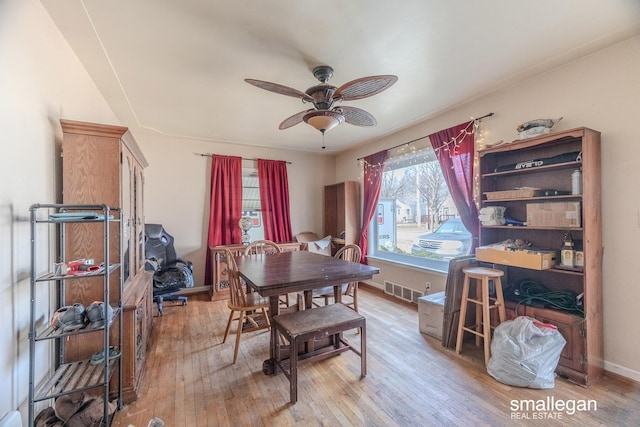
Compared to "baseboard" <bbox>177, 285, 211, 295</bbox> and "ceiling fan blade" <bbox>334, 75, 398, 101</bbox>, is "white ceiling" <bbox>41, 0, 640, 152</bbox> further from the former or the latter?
"baseboard" <bbox>177, 285, 211, 295</bbox>

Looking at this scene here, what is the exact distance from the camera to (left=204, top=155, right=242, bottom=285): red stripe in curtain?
4379 millimetres

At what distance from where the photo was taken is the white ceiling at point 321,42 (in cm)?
164

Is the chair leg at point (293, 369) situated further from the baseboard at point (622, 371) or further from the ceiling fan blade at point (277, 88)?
the baseboard at point (622, 371)

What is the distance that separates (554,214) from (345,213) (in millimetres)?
2901

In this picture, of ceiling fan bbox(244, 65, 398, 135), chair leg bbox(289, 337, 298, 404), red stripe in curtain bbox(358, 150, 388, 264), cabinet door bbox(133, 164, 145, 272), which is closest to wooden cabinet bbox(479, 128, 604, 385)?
ceiling fan bbox(244, 65, 398, 135)

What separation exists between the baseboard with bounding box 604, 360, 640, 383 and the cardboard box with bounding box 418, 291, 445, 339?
1172 mm

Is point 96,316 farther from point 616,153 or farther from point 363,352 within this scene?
point 616,153

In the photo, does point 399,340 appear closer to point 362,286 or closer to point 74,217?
point 362,286

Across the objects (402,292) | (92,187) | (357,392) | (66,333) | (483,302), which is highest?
(92,187)

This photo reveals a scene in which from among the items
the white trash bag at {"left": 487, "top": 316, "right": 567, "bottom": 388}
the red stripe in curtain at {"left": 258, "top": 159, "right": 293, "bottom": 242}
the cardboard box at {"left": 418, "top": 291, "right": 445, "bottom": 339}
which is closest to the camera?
the white trash bag at {"left": 487, "top": 316, "right": 567, "bottom": 388}

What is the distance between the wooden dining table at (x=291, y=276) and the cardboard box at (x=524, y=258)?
43.3 inches

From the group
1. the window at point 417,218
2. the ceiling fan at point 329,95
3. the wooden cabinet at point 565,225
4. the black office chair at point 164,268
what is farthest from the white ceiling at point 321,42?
the black office chair at point 164,268

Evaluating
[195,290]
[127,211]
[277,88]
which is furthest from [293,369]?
[195,290]

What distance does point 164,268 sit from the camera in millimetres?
3611
